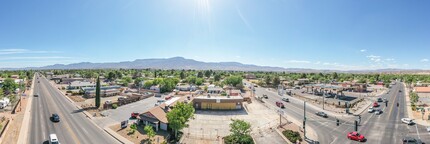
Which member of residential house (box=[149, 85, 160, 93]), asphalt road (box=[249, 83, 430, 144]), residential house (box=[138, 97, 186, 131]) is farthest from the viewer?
residential house (box=[149, 85, 160, 93])

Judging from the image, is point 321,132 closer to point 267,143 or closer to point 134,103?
point 267,143

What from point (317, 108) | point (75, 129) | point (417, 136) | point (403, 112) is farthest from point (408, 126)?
point (75, 129)

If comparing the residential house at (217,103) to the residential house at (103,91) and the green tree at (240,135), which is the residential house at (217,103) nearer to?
the green tree at (240,135)

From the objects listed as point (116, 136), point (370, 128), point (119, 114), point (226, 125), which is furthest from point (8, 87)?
point (370, 128)

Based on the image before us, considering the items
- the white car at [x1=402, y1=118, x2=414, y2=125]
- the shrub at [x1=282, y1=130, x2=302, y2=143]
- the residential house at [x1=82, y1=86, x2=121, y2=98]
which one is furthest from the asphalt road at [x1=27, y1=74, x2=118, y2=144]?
the white car at [x1=402, y1=118, x2=414, y2=125]

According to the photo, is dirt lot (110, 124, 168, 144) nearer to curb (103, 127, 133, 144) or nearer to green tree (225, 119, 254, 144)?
curb (103, 127, 133, 144)

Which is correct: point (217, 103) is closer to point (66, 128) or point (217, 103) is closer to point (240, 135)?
point (240, 135)

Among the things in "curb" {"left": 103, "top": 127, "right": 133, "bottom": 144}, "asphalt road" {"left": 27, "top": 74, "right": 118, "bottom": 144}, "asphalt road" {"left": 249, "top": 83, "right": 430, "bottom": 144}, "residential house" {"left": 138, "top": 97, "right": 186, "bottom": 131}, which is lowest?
"asphalt road" {"left": 249, "top": 83, "right": 430, "bottom": 144}
